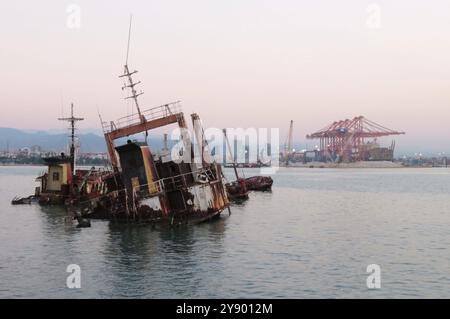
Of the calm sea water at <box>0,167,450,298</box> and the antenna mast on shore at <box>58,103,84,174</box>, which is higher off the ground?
the antenna mast on shore at <box>58,103,84,174</box>

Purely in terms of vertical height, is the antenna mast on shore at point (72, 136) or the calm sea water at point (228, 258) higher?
the antenna mast on shore at point (72, 136)

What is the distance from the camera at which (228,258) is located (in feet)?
88.3

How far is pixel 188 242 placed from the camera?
3059 cm

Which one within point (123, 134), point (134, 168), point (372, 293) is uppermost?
point (123, 134)

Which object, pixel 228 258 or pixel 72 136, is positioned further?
pixel 72 136

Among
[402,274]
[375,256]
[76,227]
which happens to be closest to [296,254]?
[375,256]

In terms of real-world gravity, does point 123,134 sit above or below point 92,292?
above

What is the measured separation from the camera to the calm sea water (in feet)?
68.9

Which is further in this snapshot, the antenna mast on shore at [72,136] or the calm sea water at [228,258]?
the antenna mast on shore at [72,136]

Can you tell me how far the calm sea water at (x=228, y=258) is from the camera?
2102cm

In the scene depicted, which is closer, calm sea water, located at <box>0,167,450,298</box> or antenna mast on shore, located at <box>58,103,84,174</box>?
calm sea water, located at <box>0,167,450,298</box>

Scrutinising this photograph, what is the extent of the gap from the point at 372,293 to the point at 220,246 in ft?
35.9
